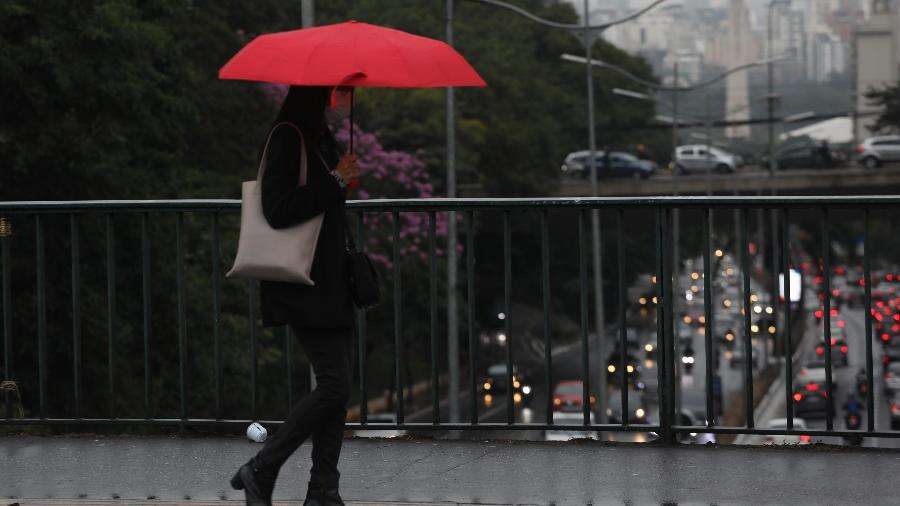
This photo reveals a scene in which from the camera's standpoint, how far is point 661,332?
24.7ft

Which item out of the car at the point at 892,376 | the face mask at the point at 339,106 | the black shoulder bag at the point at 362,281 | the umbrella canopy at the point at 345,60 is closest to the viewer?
the umbrella canopy at the point at 345,60

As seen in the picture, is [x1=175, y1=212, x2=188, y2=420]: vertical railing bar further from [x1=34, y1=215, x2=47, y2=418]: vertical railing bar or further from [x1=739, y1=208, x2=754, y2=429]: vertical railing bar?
[x1=739, y1=208, x2=754, y2=429]: vertical railing bar

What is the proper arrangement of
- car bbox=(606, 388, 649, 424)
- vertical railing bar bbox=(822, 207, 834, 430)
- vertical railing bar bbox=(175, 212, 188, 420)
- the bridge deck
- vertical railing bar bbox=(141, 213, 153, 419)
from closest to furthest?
vertical railing bar bbox=(822, 207, 834, 430) → vertical railing bar bbox=(175, 212, 188, 420) → vertical railing bar bbox=(141, 213, 153, 419) → car bbox=(606, 388, 649, 424) → the bridge deck

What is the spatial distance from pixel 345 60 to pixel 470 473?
2.10m

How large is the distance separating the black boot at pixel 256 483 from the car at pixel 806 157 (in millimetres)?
74953

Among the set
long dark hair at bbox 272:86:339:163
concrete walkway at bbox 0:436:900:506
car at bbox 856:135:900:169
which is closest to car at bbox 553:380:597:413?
car at bbox 856:135:900:169

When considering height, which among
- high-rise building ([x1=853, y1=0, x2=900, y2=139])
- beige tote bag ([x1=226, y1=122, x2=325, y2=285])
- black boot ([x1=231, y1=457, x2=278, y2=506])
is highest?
high-rise building ([x1=853, y1=0, x2=900, y2=139])

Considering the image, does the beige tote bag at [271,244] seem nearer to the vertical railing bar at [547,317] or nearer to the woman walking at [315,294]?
the woman walking at [315,294]

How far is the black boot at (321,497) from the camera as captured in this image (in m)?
5.79

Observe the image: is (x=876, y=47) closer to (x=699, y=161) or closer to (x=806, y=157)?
(x=699, y=161)

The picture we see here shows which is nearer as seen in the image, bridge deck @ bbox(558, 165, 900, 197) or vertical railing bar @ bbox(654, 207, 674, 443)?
vertical railing bar @ bbox(654, 207, 674, 443)

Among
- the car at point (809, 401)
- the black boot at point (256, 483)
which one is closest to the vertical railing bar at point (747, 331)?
the black boot at point (256, 483)

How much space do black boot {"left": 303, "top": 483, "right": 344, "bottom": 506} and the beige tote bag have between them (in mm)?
732

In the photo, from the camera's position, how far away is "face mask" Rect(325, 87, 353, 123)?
588 centimetres
